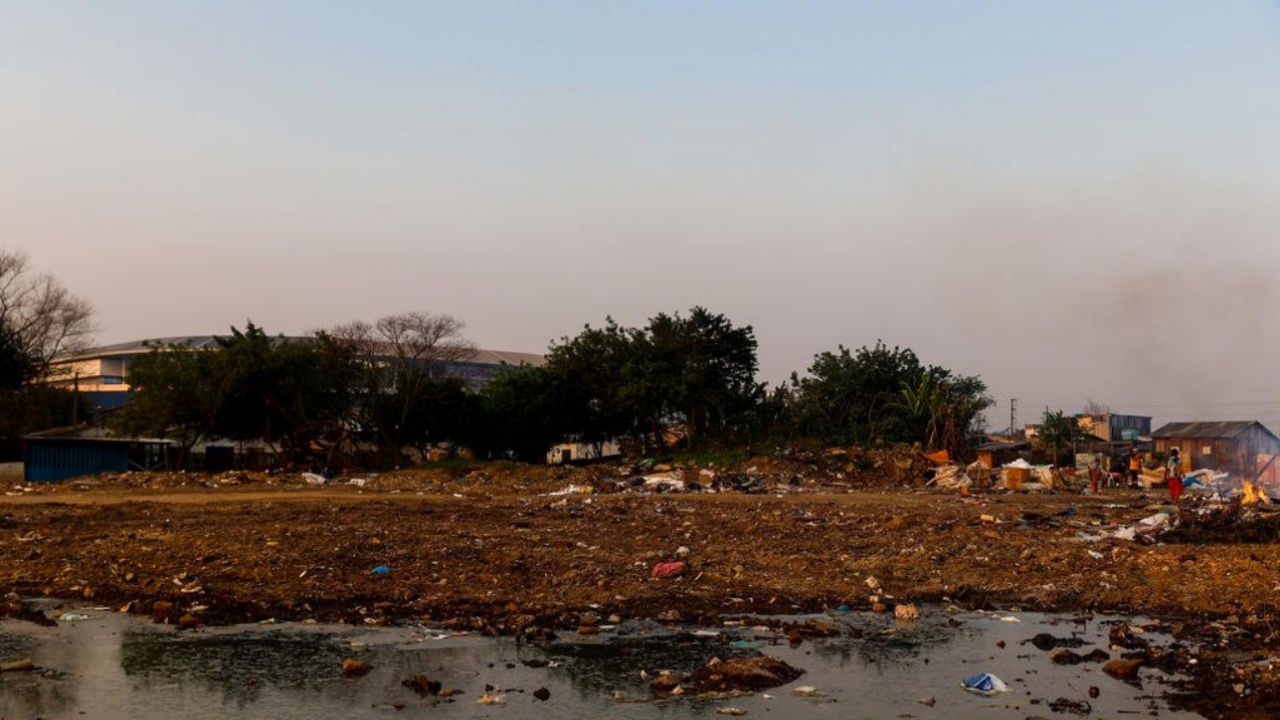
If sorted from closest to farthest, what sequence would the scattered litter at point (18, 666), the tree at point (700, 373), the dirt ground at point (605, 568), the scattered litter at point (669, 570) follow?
the scattered litter at point (18, 666) → the dirt ground at point (605, 568) → the scattered litter at point (669, 570) → the tree at point (700, 373)

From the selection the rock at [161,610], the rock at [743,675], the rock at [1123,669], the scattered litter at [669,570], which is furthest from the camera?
the scattered litter at [669,570]

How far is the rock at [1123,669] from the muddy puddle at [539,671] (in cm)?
8

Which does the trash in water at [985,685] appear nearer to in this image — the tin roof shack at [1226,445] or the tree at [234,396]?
the tree at [234,396]

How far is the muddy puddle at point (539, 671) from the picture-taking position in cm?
585

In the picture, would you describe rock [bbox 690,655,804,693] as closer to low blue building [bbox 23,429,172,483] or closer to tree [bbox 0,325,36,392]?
low blue building [bbox 23,429,172,483]

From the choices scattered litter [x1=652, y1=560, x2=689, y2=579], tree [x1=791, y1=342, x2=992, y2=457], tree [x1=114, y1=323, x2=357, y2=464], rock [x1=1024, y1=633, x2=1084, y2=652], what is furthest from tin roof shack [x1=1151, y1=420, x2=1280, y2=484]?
rock [x1=1024, y1=633, x2=1084, y2=652]

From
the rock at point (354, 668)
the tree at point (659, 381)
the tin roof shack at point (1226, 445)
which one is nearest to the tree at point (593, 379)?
the tree at point (659, 381)

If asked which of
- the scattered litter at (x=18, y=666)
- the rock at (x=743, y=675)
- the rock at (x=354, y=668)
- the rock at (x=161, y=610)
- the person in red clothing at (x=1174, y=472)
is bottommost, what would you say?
the rock at (x=161, y=610)

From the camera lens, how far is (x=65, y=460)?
2772cm

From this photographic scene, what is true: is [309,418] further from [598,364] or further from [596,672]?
[596,672]

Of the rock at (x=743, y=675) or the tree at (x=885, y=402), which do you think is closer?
the rock at (x=743, y=675)

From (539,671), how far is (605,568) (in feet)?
11.2

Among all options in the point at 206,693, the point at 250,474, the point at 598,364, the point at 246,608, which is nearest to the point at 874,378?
the point at 598,364

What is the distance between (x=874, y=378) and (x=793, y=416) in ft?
9.58
